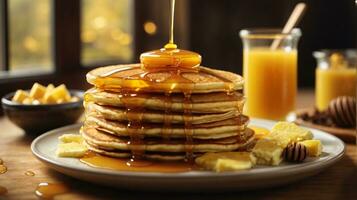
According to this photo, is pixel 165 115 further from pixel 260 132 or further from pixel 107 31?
pixel 107 31

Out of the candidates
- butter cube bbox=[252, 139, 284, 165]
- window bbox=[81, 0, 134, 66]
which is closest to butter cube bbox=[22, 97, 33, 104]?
butter cube bbox=[252, 139, 284, 165]

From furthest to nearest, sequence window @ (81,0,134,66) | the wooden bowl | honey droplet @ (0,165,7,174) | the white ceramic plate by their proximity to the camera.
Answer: window @ (81,0,134,66) → the wooden bowl → honey droplet @ (0,165,7,174) → the white ceramic plate

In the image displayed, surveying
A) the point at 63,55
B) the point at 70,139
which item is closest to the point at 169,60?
the point at 70,139

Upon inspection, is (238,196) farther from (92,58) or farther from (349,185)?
(92,58)

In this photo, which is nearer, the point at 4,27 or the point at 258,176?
the point at 258,176

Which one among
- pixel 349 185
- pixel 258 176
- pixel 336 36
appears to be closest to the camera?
pixel 258 176

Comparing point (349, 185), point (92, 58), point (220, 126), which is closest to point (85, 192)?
point (220, 126)

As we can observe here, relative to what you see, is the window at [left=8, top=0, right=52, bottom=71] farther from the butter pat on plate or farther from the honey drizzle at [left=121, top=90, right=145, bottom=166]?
the honey drizzle at [left=121, top=90, right=145, bottom=166]
